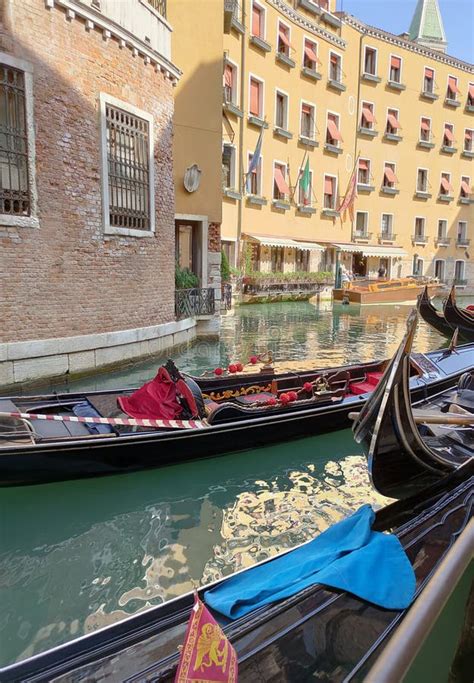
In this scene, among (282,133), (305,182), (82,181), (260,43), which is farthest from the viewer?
(305,182)

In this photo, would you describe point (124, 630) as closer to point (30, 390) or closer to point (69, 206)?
point (30, 390)

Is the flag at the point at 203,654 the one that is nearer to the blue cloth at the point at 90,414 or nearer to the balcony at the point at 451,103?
the blue cloth at the point at 90,414

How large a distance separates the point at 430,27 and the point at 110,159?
80.1 feet

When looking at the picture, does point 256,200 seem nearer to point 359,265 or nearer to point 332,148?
point 332,148

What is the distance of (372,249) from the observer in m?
20.1

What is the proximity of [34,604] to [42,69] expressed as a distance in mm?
5050

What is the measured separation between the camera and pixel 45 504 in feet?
10.9

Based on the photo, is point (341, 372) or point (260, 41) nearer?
point (341, 372)

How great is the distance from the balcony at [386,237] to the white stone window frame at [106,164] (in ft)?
51.1

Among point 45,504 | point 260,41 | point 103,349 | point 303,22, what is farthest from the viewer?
point 303,22

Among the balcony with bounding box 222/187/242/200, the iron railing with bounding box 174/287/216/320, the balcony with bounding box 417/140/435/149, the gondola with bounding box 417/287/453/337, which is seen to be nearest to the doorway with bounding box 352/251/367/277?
the balcony with bounding box 417/140/435/149

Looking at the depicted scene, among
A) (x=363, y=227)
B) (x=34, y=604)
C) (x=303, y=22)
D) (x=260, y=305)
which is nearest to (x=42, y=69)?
(x=34, y=604)

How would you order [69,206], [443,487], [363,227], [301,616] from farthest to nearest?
1. [363,227]
2. [69,206]
3. [443,487]
4. [301,616]

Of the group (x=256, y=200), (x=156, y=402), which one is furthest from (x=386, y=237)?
(x=156, y=402)
